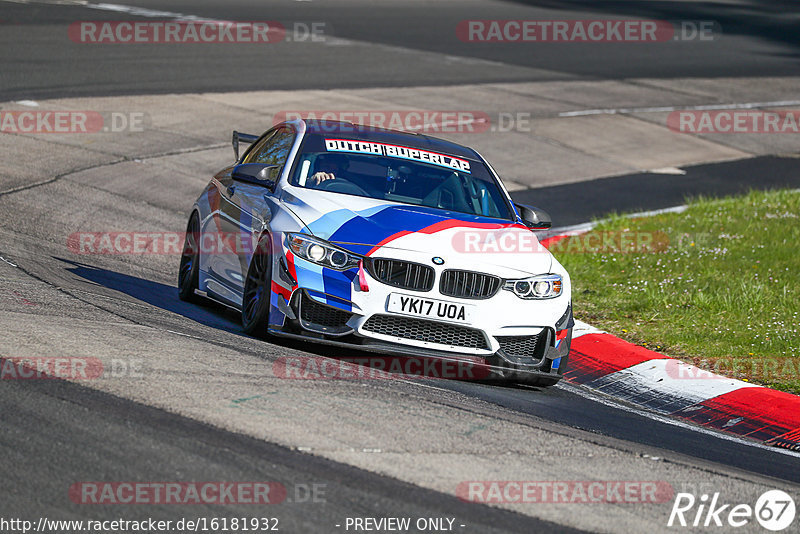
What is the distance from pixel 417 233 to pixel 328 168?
1332mm

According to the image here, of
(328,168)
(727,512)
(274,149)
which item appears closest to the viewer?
(727,512)

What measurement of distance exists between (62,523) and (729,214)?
38.7 ft

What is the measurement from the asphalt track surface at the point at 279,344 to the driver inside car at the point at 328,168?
50.3 inches

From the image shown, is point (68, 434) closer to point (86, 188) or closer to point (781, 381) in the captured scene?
point (781, 381)

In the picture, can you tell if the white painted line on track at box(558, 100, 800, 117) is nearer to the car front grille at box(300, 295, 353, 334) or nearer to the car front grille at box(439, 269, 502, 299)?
the car front grille at box(439, 269, 502, 299)

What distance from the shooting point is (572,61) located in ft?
93.4

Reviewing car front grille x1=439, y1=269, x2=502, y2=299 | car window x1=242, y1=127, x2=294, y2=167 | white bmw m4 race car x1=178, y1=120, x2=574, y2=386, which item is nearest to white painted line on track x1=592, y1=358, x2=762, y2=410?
white bmw m4 race car x1=178, y1=120, x2=574, y2=386

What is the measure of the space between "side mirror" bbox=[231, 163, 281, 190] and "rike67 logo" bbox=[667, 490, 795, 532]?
4196mm

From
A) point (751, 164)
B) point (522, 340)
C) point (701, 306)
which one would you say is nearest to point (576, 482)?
point (522, 340)

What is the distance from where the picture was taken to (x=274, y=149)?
942 centimetres

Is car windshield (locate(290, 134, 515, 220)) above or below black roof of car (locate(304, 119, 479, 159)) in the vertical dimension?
below

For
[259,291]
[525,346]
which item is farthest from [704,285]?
[259,291]

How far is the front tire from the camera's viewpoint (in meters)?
7.77

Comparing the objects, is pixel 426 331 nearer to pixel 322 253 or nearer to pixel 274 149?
pixel 322 253
